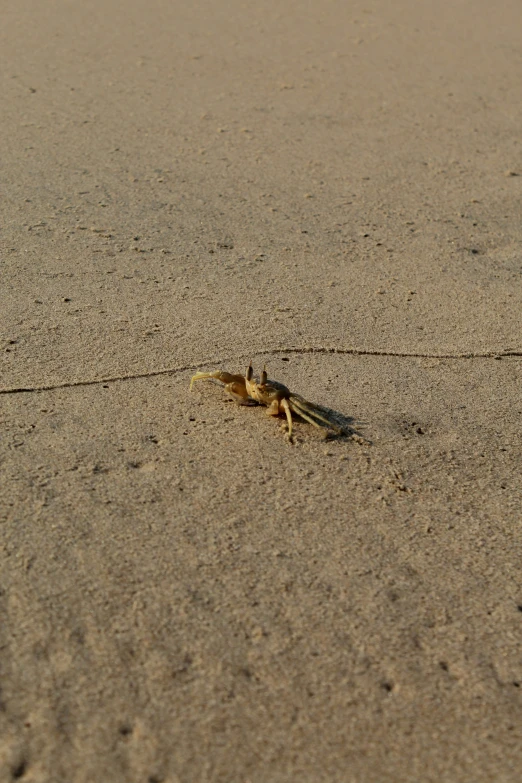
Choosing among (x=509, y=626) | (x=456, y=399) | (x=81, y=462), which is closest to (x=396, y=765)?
(x=509, y=626)

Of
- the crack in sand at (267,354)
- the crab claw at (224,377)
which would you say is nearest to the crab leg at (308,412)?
the crab claw at (224,377)

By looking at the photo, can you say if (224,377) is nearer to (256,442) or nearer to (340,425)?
(256,442)

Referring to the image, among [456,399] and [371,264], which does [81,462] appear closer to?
[456,399]

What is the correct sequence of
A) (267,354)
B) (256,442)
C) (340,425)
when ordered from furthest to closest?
(267,354) → (340,425) → (256,442)

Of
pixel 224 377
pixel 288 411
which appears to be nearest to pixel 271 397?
pixel 288 411

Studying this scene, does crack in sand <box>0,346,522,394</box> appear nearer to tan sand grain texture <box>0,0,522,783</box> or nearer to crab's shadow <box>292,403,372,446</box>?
tan sand grain texture <box>0,0,522,783</box>

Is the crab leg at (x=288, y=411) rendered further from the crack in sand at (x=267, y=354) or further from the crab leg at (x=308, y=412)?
the crack in sand at (x=267, y=354)

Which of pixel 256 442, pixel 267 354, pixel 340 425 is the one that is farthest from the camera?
pixel 267 354
